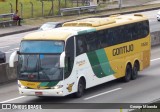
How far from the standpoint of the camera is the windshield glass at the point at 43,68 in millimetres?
23062

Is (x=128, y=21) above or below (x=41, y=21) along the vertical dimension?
above

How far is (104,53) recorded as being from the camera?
2653cm

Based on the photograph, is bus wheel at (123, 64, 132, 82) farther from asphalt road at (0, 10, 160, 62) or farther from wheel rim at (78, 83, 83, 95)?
asphalt road at (0, 10, 160, 62)

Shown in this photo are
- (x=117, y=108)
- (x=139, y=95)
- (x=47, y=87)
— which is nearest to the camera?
(x=117, y=108)

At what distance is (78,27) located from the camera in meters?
25.7

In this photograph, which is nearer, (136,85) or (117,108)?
(117,108)

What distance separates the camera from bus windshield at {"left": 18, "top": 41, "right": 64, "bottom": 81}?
23078mm

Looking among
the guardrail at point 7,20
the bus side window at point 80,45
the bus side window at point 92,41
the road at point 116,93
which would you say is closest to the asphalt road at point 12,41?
the guardrail at point 7,20

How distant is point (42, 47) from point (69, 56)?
111 cm

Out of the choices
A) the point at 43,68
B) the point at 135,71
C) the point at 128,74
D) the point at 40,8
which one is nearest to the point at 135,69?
the point at 135,71

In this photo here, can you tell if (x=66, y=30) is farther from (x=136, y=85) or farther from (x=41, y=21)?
(x=41, y=21)

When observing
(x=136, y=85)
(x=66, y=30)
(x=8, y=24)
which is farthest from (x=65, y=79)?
(x=8, y=24)

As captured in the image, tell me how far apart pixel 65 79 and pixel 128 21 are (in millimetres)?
6860

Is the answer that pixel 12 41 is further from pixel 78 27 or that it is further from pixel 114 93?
pixel 114 93
